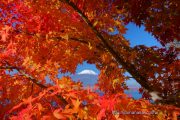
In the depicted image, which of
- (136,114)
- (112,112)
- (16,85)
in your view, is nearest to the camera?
(112,112)

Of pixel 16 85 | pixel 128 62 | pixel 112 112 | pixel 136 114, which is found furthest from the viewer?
pixel 128 62

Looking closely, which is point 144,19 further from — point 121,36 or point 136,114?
point 136,114

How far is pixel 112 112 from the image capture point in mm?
3223

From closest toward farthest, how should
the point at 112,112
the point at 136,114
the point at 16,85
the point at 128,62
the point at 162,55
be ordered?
the point at 112,112, the point at 136,114, the point at 16,85, the point at 128,62, the point at 162,55

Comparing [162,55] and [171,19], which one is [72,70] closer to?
[162,55]

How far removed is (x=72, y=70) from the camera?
8.65 m

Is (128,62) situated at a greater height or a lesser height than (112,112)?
greater

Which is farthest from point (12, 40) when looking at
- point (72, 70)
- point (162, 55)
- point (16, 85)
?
point (162, 55)

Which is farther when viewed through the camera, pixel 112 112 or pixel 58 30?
pixel 58 30

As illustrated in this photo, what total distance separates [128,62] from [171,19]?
162 cm

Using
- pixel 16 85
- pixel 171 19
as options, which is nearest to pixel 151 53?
pixel 171 19

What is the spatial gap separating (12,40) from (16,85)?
1.19 meters

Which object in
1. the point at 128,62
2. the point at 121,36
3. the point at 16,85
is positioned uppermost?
the point at 121,36

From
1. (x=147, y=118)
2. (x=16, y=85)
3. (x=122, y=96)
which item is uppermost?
(x=16, y=85)
